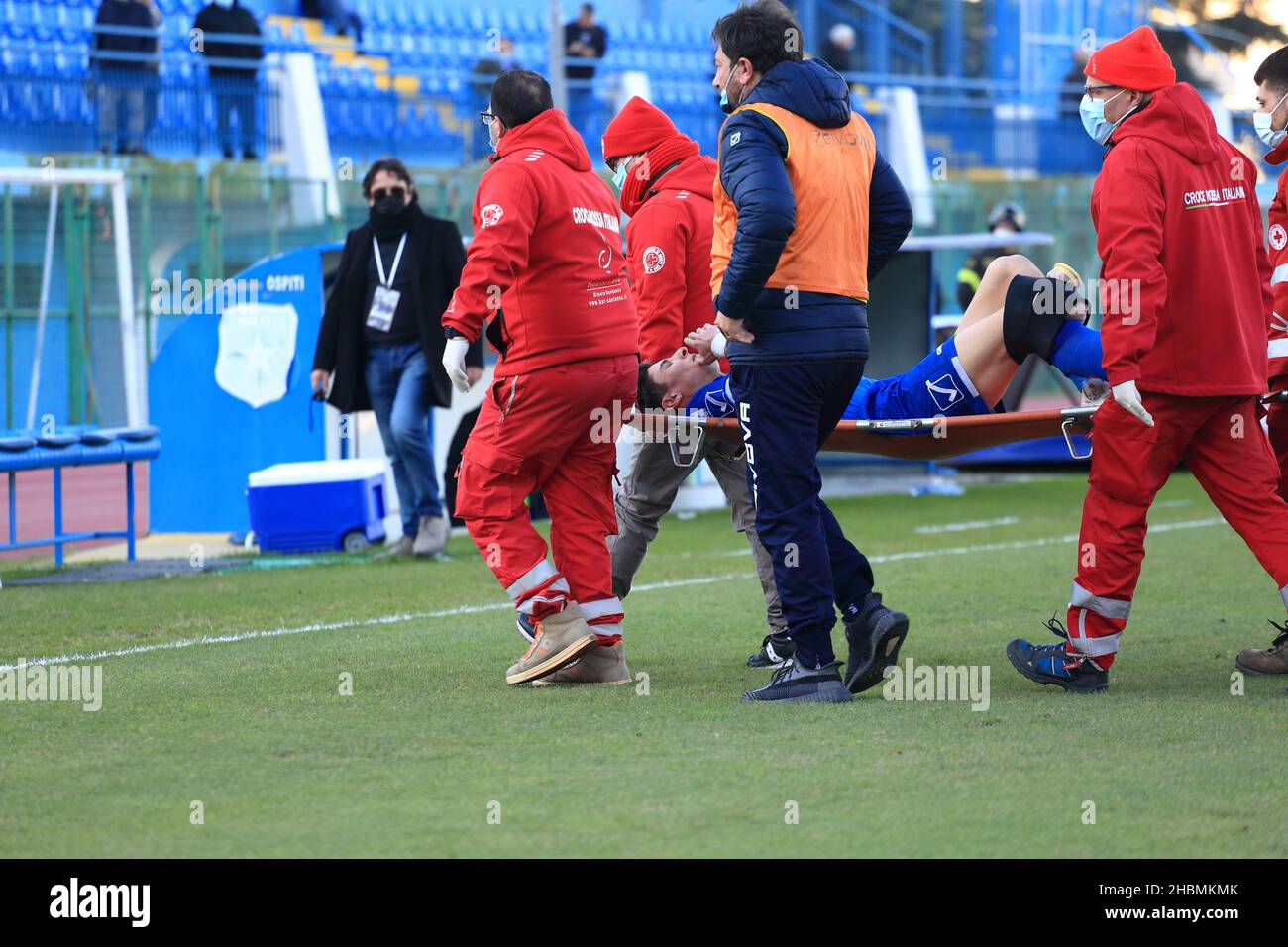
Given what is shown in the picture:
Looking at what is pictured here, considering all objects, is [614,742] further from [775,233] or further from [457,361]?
[775,233]

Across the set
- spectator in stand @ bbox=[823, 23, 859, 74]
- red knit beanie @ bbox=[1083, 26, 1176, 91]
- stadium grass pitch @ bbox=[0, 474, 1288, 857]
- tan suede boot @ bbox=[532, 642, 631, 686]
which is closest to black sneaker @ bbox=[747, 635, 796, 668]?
stadium grass pitch @ bbox=[0, 474, 1288, 857]

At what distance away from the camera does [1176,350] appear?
5809 mm

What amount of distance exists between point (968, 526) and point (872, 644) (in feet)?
21.1

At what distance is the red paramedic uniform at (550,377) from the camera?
6.10 meters

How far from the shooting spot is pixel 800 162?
5.58m

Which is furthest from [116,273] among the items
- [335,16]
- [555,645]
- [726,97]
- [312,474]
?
[726,97]

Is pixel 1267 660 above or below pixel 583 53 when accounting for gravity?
below

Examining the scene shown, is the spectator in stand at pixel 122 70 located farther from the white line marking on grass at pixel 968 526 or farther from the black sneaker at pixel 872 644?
the black sneaker at pixel 872 644

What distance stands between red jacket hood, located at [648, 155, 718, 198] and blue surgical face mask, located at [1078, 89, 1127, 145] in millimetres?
1419

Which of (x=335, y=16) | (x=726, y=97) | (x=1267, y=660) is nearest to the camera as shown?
(x=726, y=97)

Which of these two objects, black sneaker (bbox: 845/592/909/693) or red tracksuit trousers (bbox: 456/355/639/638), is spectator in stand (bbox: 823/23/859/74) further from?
black sneaker (bbox: 845/592/909/693)
